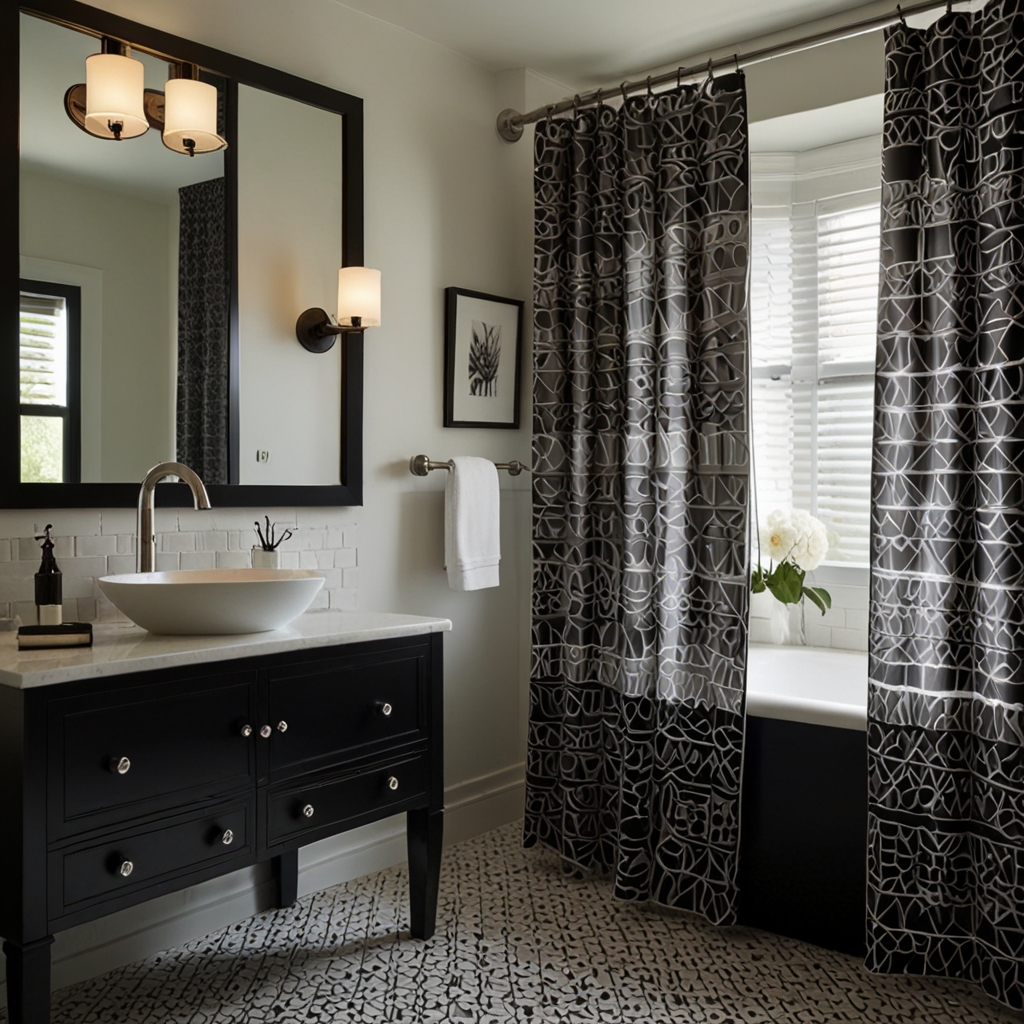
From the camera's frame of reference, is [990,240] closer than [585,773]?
Yes

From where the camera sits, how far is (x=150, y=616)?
6.45ft

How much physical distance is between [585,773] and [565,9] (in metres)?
2.28

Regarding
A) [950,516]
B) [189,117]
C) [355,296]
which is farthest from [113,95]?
[950,516]

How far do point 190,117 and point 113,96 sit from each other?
6.8 inches

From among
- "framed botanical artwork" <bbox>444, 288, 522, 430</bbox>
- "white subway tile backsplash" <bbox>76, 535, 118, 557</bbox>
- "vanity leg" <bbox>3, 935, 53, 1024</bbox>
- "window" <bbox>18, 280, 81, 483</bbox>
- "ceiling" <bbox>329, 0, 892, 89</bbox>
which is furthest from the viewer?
"framed botanical artwork" <bbox>444, 288, 522, 430</bbox>

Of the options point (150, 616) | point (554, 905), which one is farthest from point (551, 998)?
point (150, 616)

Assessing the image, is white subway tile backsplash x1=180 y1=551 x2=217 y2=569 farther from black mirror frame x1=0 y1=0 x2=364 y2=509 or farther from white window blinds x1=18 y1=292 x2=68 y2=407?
white window blinds x1=18 y1=292 x2=68 y2=407

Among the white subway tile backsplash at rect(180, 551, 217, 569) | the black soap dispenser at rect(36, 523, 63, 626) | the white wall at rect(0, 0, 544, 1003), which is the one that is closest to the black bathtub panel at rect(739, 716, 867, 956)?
the white wall at rect(0, 0, 544, 1003)

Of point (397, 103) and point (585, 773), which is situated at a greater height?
point (397, 103)

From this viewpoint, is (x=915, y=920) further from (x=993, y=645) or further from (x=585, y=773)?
(x=585, y=773)

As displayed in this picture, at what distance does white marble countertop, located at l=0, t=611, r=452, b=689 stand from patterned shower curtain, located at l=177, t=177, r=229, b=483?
0.49 meters

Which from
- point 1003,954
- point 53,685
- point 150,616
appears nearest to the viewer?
point 53,685

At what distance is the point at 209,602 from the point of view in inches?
77.5

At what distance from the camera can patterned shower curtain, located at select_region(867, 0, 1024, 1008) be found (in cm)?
217
